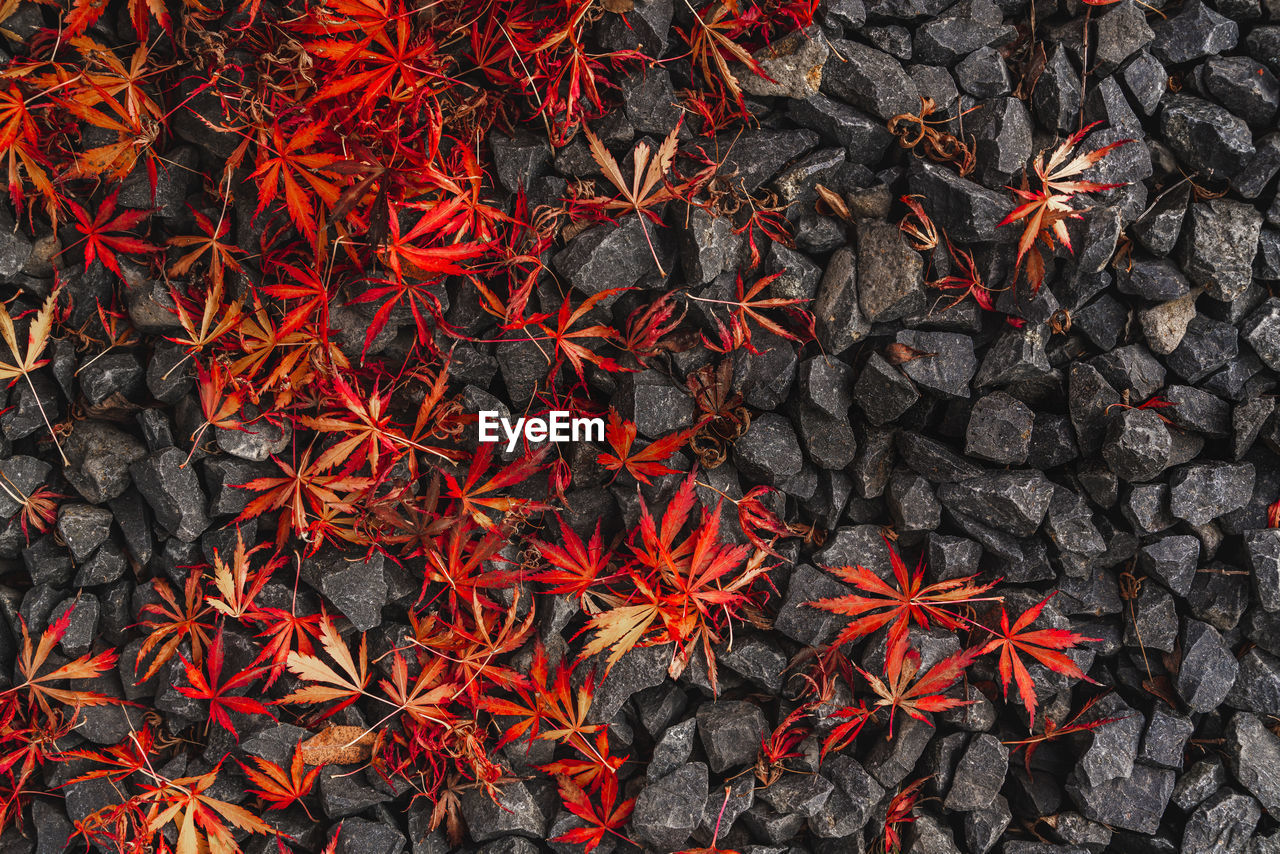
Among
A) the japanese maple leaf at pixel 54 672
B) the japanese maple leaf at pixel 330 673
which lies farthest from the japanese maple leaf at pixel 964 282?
the japanese maple leaf at pixel 54 672

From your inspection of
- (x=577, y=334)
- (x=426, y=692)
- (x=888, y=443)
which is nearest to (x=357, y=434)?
(x=577, y=334)

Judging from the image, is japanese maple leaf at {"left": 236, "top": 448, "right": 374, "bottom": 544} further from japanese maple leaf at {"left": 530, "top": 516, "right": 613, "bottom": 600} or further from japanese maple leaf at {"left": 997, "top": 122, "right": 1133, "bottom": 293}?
japanese maple leaf at {"left": 997, "top": 122, "right": 1133, "bottom": 293}

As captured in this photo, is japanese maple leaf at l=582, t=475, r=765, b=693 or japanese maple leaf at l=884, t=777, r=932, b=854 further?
Result: japanese maple leaf at l=884, t=777, r=932, b=854

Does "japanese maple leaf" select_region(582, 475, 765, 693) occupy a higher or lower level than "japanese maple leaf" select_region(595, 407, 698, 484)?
lower

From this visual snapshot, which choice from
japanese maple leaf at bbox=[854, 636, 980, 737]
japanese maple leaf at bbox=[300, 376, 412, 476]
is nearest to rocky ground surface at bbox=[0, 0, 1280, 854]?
japanese maple leaf at bbox=[854, 636, 980, 737]

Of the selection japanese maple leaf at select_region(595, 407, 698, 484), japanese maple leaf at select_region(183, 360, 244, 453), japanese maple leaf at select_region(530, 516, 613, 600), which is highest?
japanese maple leaf at select_region(183, 360, 244, 453)

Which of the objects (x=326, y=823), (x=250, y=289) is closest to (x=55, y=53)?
(x=250, y=289)

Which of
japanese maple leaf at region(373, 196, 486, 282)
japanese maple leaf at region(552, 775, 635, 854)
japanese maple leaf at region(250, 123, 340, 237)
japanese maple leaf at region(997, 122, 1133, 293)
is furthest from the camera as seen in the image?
japanese maple leaf at region(552, 775, 635, 854)

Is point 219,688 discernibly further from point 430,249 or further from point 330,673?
point 430,249
